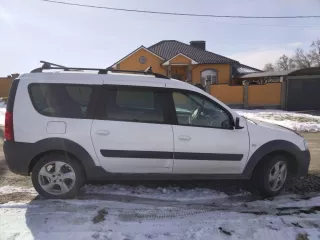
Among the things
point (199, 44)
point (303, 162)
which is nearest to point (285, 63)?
point (199, 44)

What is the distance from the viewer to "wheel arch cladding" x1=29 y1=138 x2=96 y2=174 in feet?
13.7

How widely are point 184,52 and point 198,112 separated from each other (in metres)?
24.6

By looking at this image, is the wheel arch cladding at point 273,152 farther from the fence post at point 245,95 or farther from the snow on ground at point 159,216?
the fence post at point 245,95

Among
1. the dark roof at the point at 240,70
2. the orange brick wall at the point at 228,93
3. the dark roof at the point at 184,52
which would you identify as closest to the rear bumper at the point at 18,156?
the orange brick wall at the point at 228,93

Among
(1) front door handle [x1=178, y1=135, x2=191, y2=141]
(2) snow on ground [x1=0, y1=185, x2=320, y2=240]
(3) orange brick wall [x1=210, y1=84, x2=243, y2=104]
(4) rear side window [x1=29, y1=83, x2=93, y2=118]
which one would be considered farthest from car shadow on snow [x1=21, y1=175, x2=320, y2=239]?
(3) orange brick wall [x1=210, y1=84, x2=243, y2=104]

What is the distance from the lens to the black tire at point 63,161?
4.28 m

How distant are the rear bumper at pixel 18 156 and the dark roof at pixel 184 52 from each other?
76.7 feet

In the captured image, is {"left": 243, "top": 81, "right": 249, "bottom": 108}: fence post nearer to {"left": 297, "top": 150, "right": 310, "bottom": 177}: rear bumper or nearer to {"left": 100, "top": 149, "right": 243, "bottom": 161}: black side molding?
{"left": 297, "top": 150, "right": 310, "bottom": 177}: rear bumper

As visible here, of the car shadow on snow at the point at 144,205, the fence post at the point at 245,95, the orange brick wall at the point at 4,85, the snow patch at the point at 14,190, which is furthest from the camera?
the orange brick wall at the point at 4,85

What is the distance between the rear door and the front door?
0.18 meters

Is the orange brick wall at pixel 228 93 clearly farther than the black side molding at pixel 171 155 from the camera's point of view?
Yes

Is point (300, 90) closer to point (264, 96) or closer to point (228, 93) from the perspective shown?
point (264, 96)

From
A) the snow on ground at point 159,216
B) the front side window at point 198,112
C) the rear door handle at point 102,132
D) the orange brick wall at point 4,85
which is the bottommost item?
the snow on ground at point 159,216

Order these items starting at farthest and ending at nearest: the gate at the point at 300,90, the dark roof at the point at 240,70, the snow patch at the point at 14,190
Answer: the dark roof at the point at 240,70 < the gate at the point at 300,90 < the snow patch at the point at 14,190
